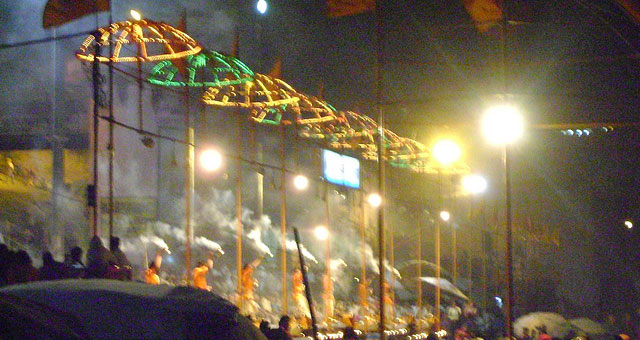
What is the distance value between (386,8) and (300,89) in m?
16.2

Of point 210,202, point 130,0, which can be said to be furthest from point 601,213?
point 130,0

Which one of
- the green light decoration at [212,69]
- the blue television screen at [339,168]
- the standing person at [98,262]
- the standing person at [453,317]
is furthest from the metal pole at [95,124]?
the standing person at [453,317]

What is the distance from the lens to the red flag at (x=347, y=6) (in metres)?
9.71

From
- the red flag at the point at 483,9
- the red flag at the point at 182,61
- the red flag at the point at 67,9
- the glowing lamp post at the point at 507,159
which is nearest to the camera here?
the glowing lamp post at the point at 507,159

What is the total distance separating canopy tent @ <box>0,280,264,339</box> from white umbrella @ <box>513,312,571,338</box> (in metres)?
14.1

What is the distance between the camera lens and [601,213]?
91.6ft

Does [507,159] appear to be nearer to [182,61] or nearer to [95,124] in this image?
[95,124]

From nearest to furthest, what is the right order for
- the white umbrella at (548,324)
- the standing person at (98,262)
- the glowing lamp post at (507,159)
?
the glowing lamp post at (507,159)
the standing person at (98,262)
the white umbrella at (548,324)

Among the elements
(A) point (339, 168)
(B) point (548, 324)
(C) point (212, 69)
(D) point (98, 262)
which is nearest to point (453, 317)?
(B) point (548, 324)

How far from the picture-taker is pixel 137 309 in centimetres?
443

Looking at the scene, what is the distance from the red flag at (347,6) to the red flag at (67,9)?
356 centimetres

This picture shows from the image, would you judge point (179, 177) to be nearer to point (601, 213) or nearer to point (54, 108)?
point (54, 108)

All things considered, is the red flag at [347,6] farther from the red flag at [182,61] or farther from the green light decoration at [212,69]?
the red flag at [182,61]

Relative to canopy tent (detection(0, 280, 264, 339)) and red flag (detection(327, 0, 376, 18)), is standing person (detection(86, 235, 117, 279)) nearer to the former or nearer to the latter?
canopy tent (detection(0, 280, 264, 339))
